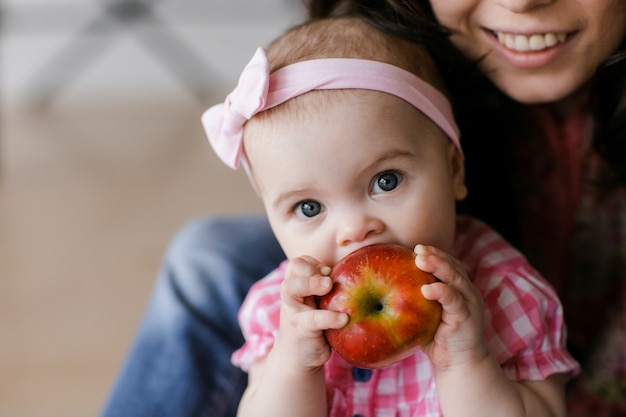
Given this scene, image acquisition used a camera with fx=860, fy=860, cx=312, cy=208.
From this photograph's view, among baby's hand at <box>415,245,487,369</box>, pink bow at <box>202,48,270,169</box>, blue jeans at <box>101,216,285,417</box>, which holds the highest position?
pink bow at <box>202,48,270,169</box>

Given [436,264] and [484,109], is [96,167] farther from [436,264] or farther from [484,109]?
[436,264]

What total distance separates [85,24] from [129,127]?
1.81 feet

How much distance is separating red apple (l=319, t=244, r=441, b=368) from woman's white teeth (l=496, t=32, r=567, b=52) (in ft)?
1.02

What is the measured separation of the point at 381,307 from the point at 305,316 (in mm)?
79

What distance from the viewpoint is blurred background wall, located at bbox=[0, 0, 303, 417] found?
2049 millimetres

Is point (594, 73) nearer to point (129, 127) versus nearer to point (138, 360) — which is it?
point (138, 360)

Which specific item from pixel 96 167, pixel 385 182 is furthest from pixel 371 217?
pixel 96 167

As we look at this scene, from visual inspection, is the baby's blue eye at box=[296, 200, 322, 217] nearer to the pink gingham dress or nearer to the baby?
the baby

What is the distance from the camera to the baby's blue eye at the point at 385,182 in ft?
2.97

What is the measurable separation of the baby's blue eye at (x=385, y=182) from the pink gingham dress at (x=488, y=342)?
0.18 metres

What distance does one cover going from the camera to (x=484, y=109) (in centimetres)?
113

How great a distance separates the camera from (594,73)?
1.04 metres

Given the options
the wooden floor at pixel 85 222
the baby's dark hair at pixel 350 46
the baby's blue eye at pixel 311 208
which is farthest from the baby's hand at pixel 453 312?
the wooden floor at pixel 85 222

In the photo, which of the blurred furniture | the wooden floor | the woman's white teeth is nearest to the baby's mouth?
the woman's white teeth
